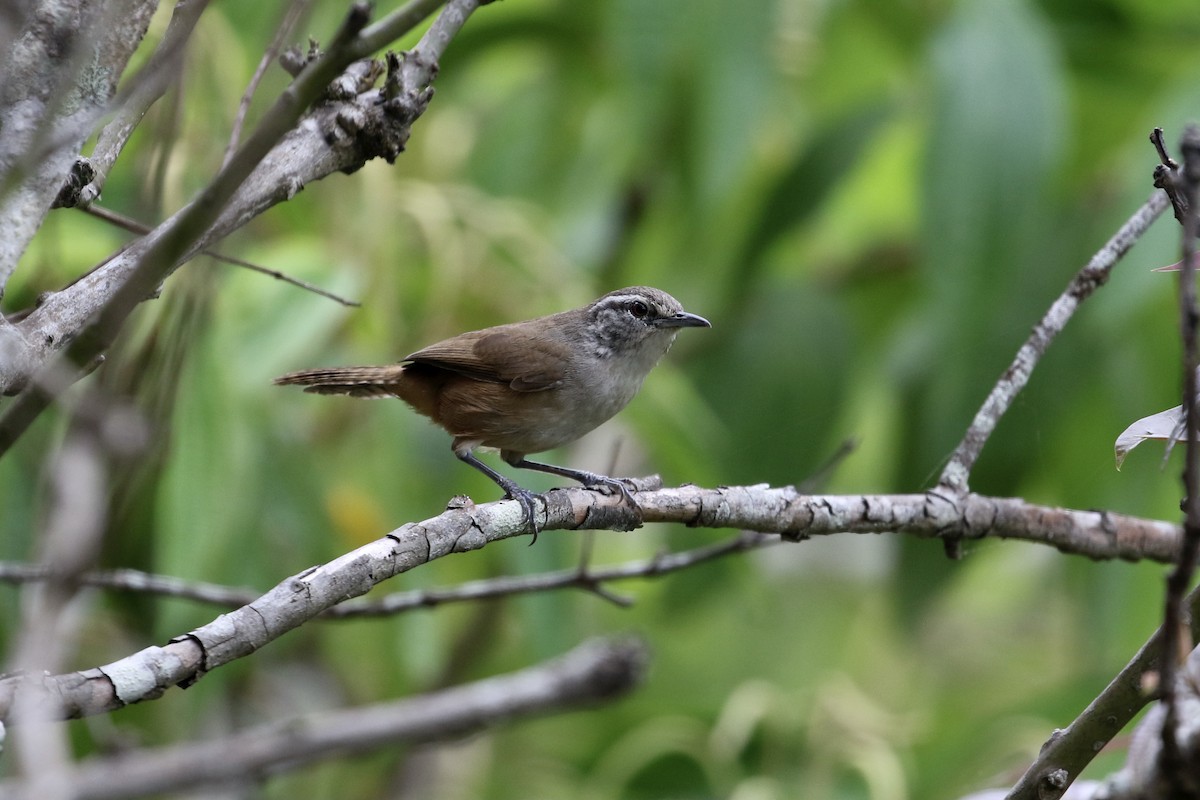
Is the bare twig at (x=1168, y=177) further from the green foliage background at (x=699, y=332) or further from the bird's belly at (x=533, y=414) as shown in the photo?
the bird's belly at (x=533, y=414)

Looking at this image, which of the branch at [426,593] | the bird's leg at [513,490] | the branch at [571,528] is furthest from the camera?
the branch at [426,593]

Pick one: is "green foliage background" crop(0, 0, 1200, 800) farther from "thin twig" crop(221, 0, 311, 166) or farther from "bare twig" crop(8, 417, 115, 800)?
"bare twig" crop(8, 417, 115, 800)

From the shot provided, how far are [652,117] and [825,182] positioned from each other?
107cm

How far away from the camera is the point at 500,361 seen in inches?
182

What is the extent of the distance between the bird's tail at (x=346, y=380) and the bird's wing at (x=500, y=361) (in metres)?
0.17

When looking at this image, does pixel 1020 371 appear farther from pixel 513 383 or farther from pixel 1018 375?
pixel 513 383

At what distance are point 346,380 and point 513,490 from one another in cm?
140

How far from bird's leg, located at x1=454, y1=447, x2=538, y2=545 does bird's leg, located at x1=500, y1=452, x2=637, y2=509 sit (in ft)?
0.58

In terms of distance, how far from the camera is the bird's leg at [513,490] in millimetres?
2762

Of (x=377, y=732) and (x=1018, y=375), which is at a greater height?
(x=1018, y=375)

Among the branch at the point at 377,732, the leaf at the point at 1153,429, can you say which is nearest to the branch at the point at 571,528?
the branch at the point at 377,732

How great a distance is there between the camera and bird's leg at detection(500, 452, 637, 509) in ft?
10.0

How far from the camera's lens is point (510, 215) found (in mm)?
5215

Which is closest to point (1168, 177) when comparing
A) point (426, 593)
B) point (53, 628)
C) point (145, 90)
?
→ point (145, 90)
